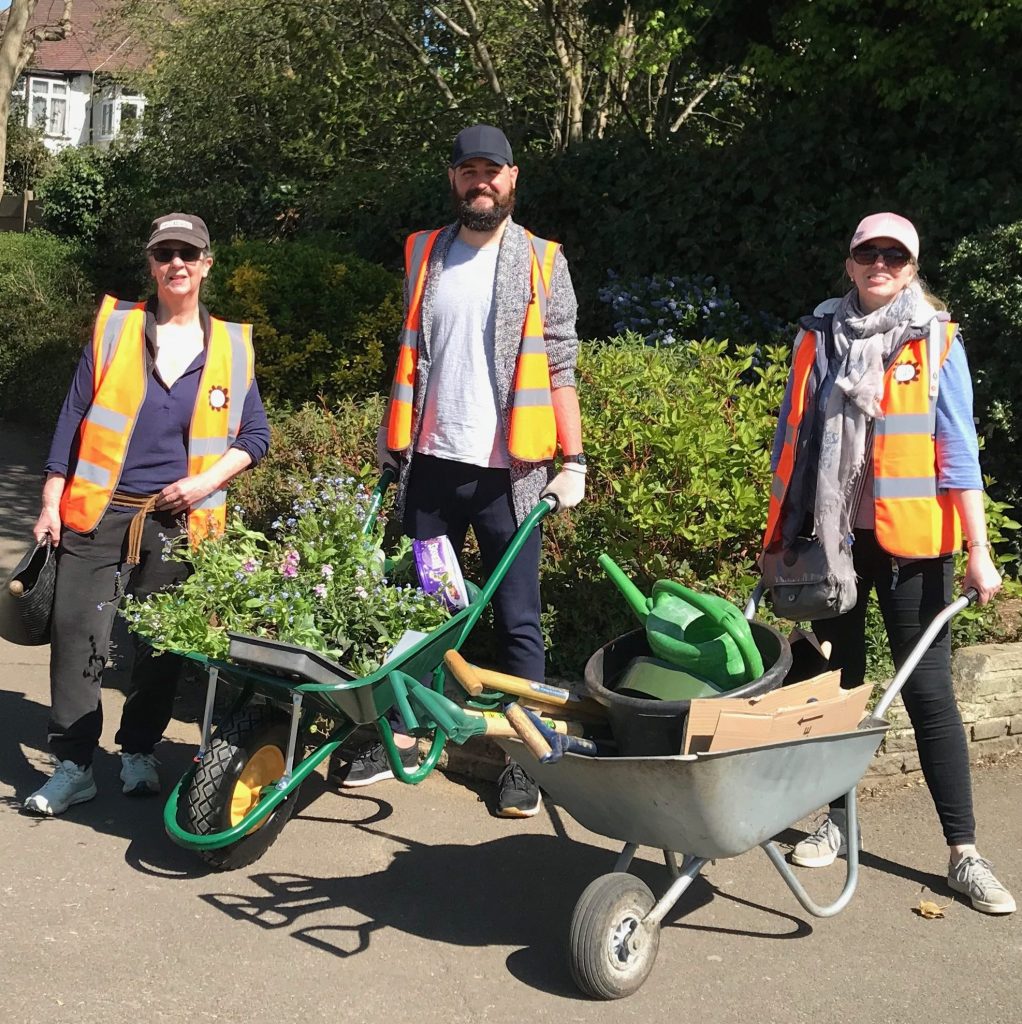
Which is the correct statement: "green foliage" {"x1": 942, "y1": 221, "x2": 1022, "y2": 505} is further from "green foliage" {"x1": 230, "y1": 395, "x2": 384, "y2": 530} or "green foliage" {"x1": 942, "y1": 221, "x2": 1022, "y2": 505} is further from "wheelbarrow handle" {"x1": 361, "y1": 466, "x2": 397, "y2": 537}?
"wheelbarrow handle" {"x1": 361, "y1": 466, "x2": 397, "y2": 537}

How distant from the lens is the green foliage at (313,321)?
31.2ft

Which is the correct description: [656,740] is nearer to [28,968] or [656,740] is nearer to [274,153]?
[28,968]

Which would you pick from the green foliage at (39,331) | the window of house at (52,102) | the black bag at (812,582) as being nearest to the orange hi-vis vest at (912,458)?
the black bag at (812,582)

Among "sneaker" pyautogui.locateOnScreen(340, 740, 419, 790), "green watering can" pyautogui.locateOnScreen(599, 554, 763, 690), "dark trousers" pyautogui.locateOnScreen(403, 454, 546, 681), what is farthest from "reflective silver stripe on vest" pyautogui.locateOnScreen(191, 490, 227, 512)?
"green watering can" pyautogui.locateOnScreen(599, 554, 763, 690)

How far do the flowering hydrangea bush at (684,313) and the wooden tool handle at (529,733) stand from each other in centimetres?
629

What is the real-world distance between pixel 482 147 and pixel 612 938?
2.43m

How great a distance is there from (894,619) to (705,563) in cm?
149

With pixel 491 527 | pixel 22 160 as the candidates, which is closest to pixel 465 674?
pixel 491 527

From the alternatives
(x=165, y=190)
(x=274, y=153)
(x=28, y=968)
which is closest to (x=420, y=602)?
(x=28, y=968)

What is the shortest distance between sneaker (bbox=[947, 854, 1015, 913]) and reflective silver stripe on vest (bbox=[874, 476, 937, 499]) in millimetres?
1145

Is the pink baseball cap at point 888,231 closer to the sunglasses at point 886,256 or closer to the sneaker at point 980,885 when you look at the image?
the sunglasses at point 886,256

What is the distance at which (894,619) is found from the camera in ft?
13.8

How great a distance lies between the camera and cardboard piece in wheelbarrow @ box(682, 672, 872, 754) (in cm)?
340

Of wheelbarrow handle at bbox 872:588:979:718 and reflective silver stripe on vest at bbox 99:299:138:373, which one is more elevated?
reflective silver stripe on vest at bbox 99:299:138:373
